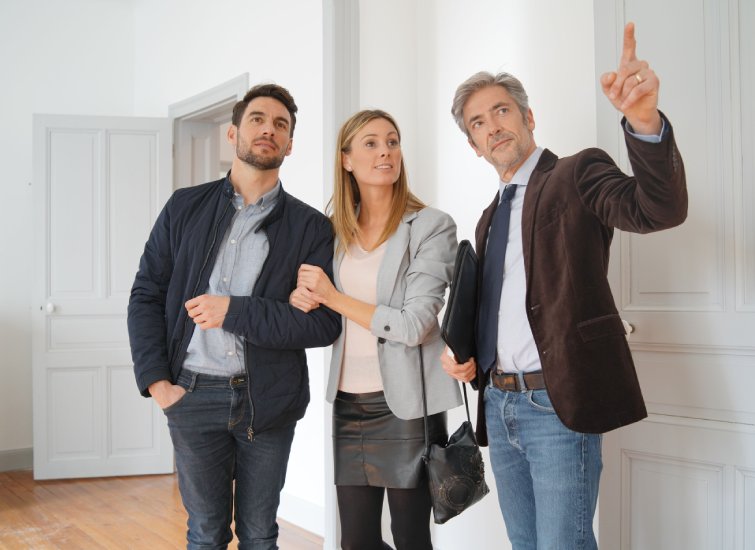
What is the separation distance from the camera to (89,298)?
454 cm

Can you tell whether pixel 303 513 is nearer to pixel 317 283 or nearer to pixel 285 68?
pixel 317 283

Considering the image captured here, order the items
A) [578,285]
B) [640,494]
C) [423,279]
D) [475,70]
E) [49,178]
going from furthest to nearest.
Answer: [49,178]
[475,70]
[640,494]
[423,279]
[578,285]

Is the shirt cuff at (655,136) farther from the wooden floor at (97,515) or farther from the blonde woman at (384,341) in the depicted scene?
the wooden floor at (97,515)

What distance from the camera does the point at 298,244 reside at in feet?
6.28

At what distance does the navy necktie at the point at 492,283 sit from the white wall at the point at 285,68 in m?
1.94

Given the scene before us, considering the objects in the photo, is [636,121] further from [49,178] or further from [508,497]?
[49,178]

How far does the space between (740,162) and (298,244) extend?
3.97ft

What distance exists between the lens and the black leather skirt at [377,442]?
176 cm

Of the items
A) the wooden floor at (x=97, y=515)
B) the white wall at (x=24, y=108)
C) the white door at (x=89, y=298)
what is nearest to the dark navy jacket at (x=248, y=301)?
the wooden floor at (x=97, y=515)

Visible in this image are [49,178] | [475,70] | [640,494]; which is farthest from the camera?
[49,178]

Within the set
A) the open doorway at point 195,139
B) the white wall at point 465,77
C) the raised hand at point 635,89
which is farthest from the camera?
the open doorway at point 195,139

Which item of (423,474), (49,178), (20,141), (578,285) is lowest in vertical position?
(423,474)

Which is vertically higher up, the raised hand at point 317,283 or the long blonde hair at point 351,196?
the long blonde hair at point 351,196

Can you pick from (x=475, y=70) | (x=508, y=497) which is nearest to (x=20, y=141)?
(x=475, y=70)
